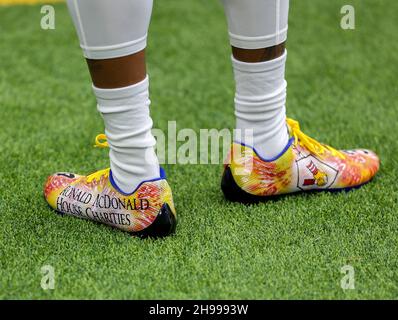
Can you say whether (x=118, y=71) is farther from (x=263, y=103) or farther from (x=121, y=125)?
(x=263, y=103)

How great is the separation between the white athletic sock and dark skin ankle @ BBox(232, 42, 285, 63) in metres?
0.21

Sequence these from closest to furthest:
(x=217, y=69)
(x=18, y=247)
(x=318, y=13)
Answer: (x=18, y=247) < (x=217, y=69) < (x=318, y=13)

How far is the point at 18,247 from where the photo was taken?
1165 mm

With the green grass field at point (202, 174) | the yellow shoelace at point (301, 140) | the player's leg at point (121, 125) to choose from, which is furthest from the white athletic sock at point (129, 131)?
the yellow shoelace at point (301, 140)

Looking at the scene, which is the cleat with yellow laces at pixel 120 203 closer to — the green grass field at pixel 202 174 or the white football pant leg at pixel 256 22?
the green grass field at pixel 202 174

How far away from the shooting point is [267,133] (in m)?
1.29

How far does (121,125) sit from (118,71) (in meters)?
0.09

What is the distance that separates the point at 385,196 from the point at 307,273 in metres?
0.35

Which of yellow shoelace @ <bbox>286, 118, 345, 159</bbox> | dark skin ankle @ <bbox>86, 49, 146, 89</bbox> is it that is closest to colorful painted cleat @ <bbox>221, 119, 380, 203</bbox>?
yellow shoelace @ <bbox>286, 118, 345, 159</bbox>

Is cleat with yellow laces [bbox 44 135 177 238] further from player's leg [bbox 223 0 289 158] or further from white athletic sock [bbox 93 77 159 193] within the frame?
player's leg [bbox 223 0 289 158]

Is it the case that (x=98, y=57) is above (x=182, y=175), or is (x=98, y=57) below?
above

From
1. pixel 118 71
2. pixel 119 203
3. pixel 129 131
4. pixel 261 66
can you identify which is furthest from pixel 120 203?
pixel 261 66

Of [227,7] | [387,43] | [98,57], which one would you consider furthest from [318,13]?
[98,57]
